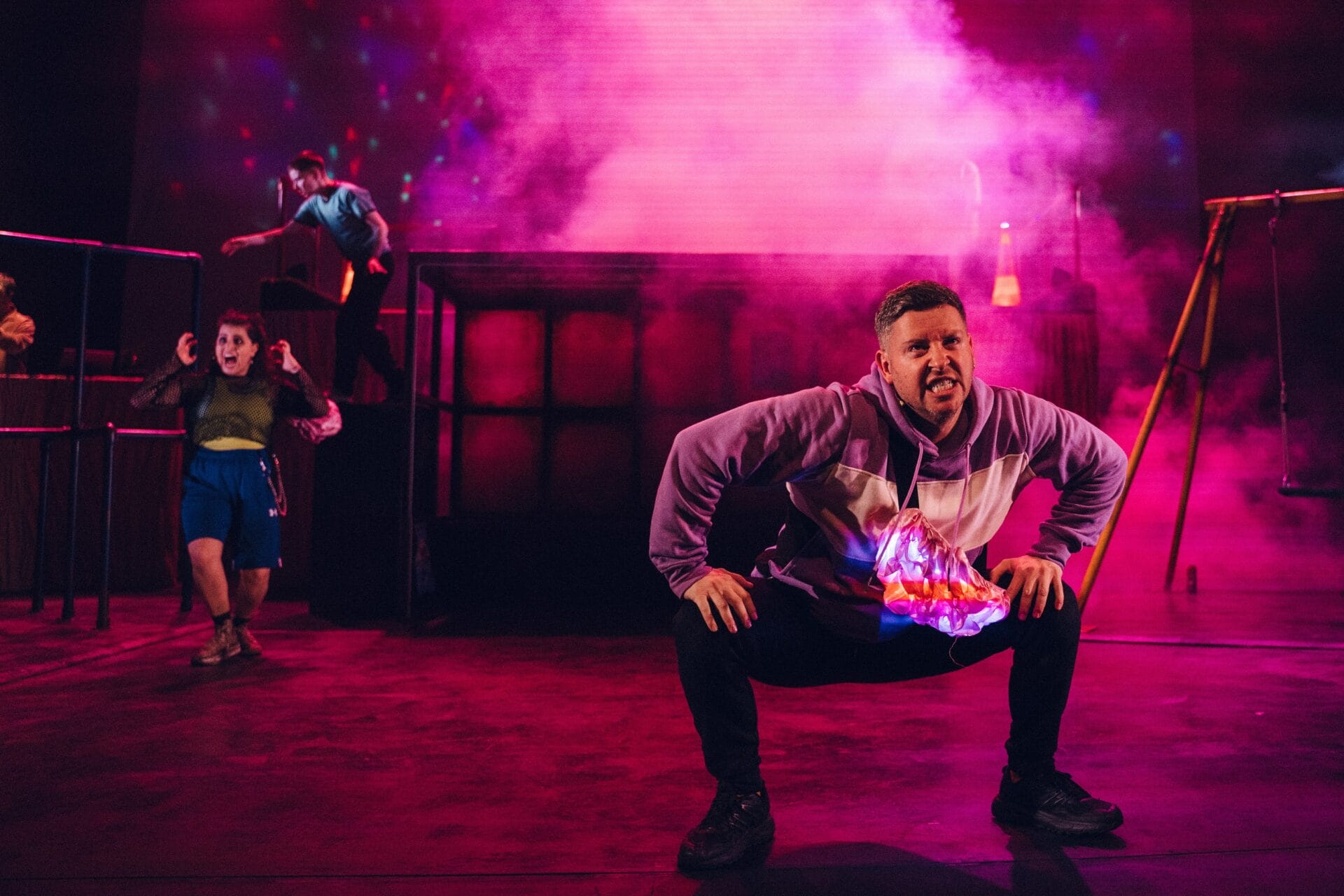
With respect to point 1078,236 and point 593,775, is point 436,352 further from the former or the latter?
point 1078,236

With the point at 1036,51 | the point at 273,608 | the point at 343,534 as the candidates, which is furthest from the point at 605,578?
the point at 1036,51

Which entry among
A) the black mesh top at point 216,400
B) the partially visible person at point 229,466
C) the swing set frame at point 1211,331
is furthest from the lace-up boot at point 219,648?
the swing set frame at point 1211,331

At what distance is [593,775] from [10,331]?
5450 millimetres

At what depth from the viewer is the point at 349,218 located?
500 centimetres

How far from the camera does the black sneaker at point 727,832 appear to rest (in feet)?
5.68

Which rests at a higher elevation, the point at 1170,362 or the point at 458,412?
the point at 1170,362

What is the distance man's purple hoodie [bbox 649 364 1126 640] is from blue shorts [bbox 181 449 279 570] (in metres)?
2.69

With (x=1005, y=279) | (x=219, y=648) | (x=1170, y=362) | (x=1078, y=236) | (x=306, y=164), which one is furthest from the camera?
(x=1078, y=236)

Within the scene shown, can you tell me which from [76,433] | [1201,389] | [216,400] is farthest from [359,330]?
[1201,389]

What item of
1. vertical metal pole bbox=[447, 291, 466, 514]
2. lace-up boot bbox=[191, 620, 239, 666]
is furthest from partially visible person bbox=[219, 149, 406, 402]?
lace-up boot bbox=[191, 620, 239, 666]

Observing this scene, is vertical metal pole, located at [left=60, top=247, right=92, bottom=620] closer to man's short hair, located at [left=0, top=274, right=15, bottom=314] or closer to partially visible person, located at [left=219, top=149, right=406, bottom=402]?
partially visible person, located at [left=219, top=149, right=406, bottom=402]

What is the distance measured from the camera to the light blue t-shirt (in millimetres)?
4957

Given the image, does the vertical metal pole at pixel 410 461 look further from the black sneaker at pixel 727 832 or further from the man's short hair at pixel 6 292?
the black sneaker at pixel 727 832

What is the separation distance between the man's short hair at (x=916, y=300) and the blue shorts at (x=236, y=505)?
3.03 m
